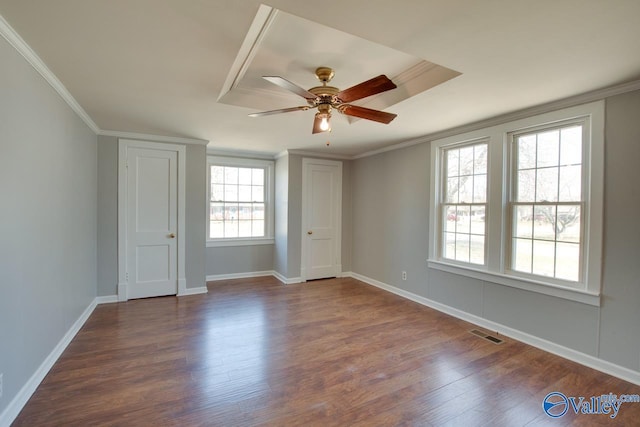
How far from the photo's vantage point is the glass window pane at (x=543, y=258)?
111 inches

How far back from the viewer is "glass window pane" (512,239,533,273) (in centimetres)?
300

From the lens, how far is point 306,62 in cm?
221

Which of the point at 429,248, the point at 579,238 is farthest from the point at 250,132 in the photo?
the point at 579,238

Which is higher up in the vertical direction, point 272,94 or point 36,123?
point 272,94

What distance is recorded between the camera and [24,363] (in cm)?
194

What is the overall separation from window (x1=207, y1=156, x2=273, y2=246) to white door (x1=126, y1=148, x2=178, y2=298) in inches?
36.5

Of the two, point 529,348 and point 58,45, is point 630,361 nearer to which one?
point 529,348

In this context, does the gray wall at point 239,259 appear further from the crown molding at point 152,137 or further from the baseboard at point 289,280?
the crown molding at point 152,137

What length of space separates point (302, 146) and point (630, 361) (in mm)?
4354

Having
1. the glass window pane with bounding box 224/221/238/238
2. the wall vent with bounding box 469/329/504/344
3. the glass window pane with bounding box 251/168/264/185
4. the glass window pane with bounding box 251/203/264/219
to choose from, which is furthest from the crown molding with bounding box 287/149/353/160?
the wall vent with bounding box 469/329/504/344

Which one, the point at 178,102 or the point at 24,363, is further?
the point at 178,102

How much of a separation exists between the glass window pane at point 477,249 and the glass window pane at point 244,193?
3.85 metres

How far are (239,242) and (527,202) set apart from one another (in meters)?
4.43

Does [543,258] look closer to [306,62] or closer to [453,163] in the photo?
[453,163]
